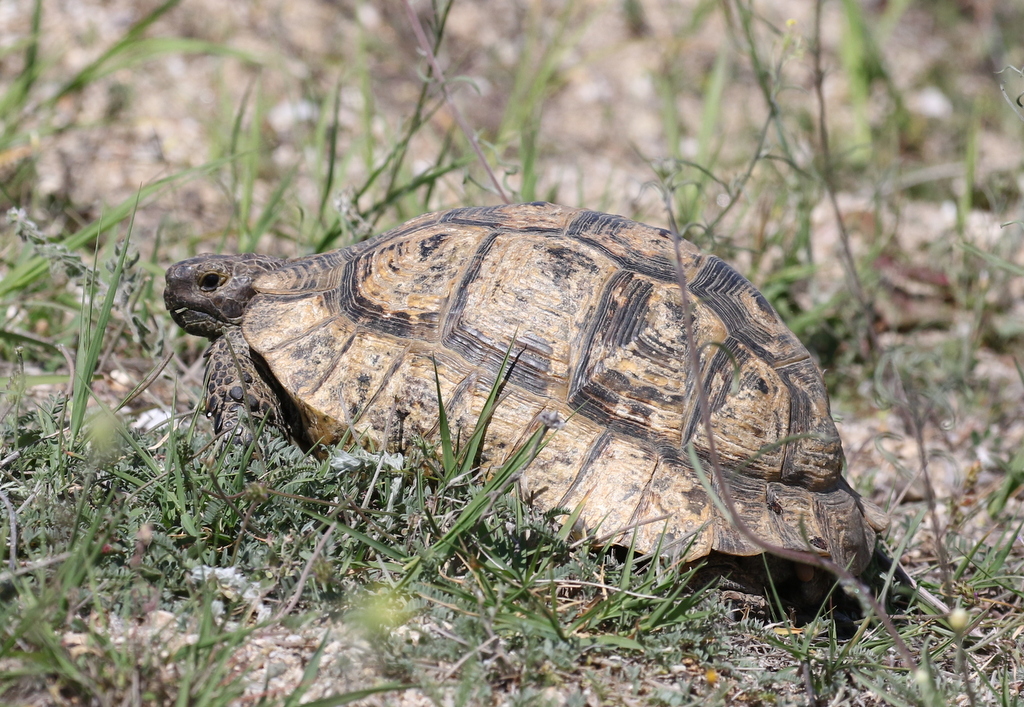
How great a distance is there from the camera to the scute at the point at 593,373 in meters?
2.64

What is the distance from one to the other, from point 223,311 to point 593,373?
1.42 m

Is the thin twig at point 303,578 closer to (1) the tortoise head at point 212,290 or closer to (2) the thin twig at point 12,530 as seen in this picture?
(2) the thin twig at point 12,530

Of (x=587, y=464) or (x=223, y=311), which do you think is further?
(x=223, y=311)

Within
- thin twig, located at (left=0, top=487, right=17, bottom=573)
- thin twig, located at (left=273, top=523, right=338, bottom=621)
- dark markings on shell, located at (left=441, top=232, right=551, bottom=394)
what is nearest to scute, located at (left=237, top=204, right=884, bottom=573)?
dark markings on shell, located at (left=441, top=232, right=551, bottom=394)

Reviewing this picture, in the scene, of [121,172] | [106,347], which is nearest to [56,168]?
[121,172]

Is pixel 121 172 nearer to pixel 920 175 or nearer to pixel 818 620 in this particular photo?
pixel 818 620

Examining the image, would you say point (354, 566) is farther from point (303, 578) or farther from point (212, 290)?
point (212, 290)

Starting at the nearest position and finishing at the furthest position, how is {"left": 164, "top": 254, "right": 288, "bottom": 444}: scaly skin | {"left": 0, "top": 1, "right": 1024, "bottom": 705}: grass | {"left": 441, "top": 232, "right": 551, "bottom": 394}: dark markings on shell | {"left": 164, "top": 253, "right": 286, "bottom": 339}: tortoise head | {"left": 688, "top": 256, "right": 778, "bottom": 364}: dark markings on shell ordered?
{"left": 0, "top": 1, "right": 1024, "bottom": 705}: grass < {"left": 441, "top": 232, "right": 551, "bottom": 394}: dark markings on shell < {"left": 688, "top": 256, "right": 778, "bottom": 364}: dark markings on shell < {"left": 164, "top": 254, "right": 288, "bottom": 444}: scaly skin < {"left": 164, "top": 253, "right": 286, "bottom": 339}: tortoise head

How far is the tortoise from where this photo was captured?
8.65 ft

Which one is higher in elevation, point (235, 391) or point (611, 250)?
point (611, 250)

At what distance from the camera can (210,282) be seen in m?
3.14

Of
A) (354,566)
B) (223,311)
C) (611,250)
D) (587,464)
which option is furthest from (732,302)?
(223,311)

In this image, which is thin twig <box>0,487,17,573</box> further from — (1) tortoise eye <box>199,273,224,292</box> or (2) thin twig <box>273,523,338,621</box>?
(1) tortoise eye <box>199,273,224,292</box>

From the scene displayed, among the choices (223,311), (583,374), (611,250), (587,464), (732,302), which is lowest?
(587,464)
